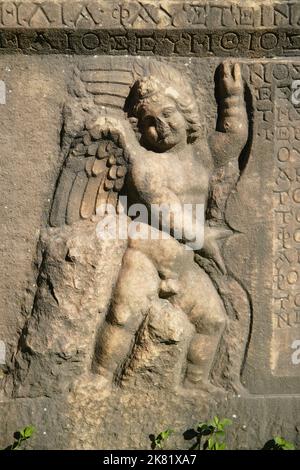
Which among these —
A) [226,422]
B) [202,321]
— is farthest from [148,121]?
[226,422]

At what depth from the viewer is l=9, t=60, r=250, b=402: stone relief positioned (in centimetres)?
292

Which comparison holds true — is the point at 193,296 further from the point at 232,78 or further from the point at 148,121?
the point at 232,78

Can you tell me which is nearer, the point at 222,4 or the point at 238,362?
the point at 222,4

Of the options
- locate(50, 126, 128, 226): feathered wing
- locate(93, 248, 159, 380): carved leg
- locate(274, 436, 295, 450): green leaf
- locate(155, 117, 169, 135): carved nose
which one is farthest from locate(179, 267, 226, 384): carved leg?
locate(155, 117, 169, 135): carved nose

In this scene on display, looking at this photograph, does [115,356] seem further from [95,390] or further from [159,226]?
[159,226]

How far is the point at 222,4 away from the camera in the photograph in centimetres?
286

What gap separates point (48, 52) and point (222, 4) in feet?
2.68

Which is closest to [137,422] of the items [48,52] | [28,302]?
[28,302]

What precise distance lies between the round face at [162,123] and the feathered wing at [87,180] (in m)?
0.17

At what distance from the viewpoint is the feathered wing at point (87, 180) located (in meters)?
2.96

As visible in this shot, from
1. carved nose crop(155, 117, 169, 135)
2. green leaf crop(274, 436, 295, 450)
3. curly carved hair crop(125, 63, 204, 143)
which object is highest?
curly carved hair crop(125, 63, 204, 143)

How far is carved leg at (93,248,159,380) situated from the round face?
52 cm

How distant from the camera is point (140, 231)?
2.96 metres

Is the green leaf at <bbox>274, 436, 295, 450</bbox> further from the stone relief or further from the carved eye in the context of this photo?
the carved eye
